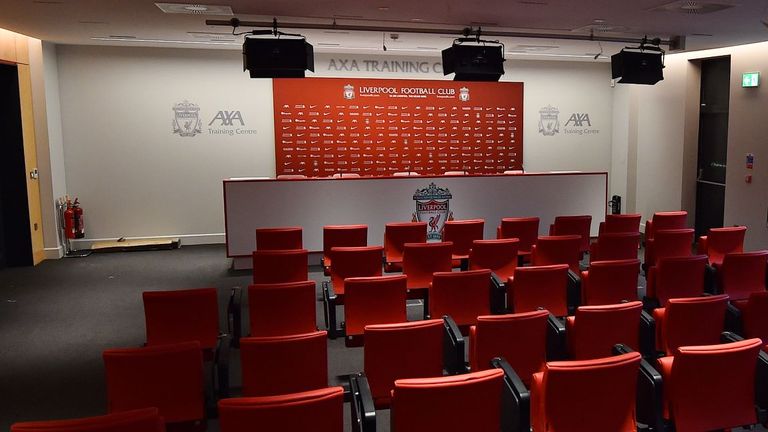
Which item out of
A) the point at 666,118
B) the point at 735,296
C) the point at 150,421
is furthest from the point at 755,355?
the point at 666,118

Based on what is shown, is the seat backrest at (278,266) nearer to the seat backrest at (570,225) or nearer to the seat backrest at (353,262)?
the seat backrest at (353,262)

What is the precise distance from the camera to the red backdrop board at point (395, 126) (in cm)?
1104

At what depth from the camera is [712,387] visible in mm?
3229

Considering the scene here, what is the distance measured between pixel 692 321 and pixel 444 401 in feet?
7.40

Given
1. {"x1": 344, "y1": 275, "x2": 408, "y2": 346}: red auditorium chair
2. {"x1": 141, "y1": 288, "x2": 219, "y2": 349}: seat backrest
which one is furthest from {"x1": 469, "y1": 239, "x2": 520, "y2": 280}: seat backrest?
{"x1": 141, "y1": 288, "x2": 219, "y2": 349}: seat backrest

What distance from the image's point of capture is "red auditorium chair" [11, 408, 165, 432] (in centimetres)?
236

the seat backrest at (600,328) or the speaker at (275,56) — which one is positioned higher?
the speaker at (275,56)

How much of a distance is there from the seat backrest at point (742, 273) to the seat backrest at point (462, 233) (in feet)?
8.95

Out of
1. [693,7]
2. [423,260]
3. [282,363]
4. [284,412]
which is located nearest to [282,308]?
[282,363]

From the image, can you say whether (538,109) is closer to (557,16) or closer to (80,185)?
(557,16)

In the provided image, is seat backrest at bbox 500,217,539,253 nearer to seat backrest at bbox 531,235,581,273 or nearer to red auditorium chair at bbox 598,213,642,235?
red auditorium chair at bbox 598,213,642,235

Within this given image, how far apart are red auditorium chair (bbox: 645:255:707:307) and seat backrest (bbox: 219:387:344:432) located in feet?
12.2

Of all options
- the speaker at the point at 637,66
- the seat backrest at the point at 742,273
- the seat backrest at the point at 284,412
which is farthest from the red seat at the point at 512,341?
the speaker at the point at 637,66

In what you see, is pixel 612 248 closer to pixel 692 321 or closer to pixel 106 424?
pixel 692 321
